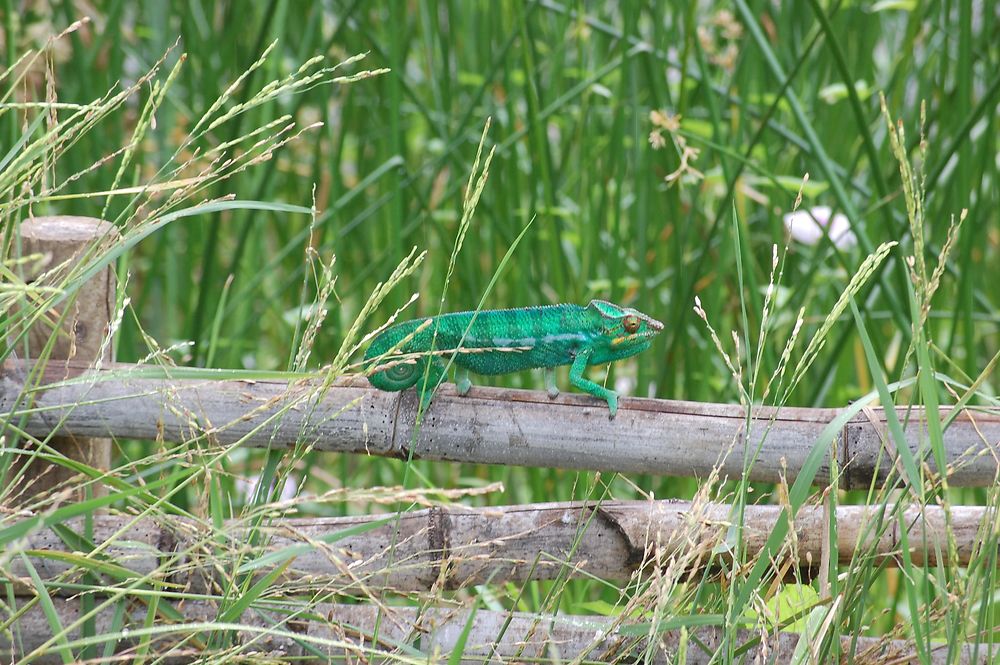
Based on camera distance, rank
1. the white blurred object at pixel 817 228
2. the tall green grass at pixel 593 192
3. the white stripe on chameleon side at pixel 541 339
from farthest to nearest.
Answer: the white blurred object at pixel 817 228
the tall green grass at pixel 593 192
the white stripe on chameleon side at pixel 541 339

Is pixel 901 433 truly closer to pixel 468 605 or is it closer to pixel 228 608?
pixel 468 605

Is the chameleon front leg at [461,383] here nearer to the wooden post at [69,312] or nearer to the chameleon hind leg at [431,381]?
the chameleon hind leg at [431,381]

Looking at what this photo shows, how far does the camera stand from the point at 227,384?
1.58m

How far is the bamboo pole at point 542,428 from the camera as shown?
1.50 meters

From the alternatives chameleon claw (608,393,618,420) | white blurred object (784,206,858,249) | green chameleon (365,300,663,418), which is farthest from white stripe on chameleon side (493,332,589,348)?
white blurred object (784,206,858,249)

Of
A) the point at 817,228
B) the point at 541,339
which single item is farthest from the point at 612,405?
the point at 817,228

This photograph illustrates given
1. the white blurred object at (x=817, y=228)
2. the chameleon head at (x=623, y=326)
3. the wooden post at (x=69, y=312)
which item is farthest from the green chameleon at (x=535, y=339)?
the white blurred object at (x=817, y=228)

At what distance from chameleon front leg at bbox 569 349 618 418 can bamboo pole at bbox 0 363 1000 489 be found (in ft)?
0.05

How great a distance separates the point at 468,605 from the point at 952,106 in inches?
62.8

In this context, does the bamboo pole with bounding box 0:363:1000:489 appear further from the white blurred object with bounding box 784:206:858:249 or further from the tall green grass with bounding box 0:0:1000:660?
the white blurred object with bounding box 784:206:858:249

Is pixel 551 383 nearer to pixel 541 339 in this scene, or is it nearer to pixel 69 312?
pixel 541 339

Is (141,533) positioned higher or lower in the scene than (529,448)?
lower

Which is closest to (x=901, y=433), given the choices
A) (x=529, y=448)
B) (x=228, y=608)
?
(x=529, y=448)

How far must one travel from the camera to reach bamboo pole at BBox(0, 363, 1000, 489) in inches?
59.2
